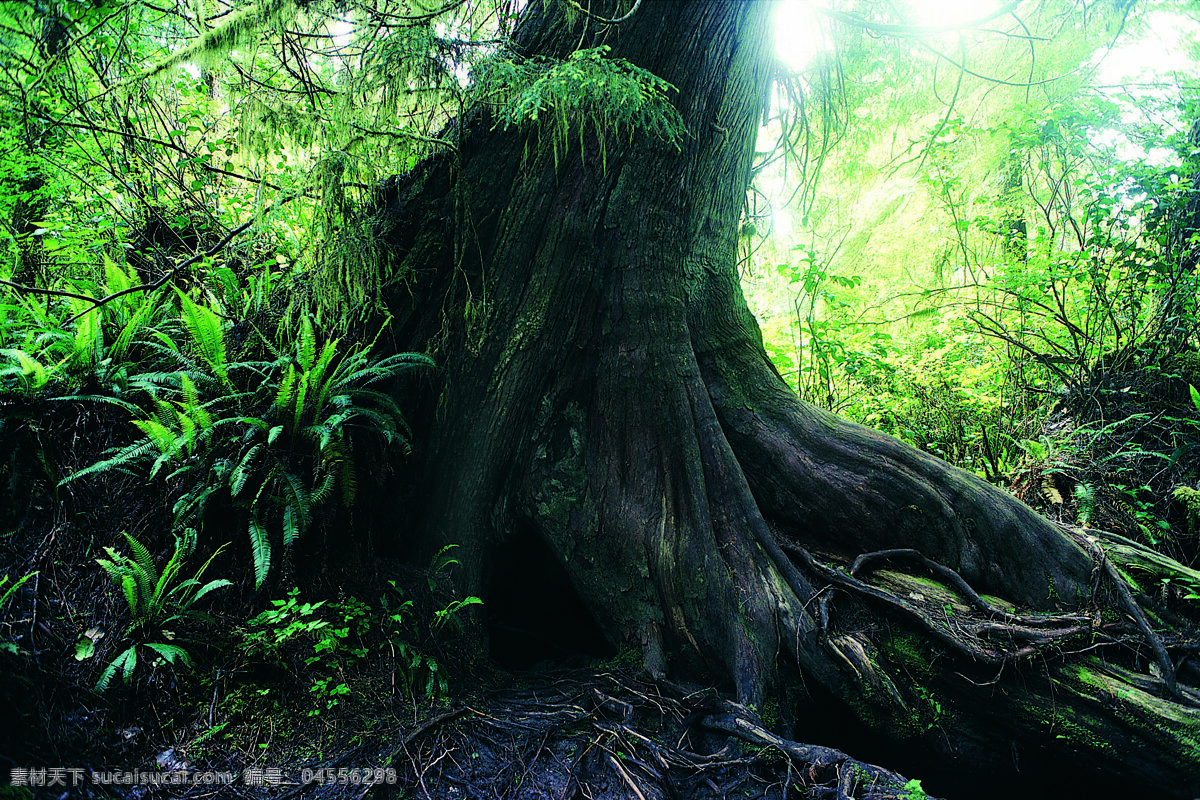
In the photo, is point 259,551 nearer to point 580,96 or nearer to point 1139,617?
point 580,96

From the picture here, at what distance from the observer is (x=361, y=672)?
2463 mm

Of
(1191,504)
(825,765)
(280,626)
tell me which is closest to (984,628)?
(825,765)

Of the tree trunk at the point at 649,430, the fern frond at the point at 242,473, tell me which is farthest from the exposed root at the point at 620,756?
the fern frond at the point at 242,473

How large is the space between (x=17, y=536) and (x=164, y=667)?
3.33 feet

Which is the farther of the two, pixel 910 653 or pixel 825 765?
pixel 910 653

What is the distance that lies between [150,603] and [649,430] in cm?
249

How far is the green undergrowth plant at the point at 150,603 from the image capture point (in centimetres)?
213

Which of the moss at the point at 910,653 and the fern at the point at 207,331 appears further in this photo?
the fern at the point at 207,331

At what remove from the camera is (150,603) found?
2.24m

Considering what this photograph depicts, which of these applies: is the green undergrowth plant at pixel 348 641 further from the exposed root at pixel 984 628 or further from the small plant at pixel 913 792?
the exposed root at pixel 984 628

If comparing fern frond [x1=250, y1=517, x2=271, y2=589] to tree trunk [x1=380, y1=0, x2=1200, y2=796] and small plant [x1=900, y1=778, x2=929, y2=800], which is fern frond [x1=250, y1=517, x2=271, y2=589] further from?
small plant [x1=900, y1=778, x2=929, y2=800]

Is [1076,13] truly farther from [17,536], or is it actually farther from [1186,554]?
[17,536]

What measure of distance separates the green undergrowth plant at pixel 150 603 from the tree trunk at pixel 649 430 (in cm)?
113

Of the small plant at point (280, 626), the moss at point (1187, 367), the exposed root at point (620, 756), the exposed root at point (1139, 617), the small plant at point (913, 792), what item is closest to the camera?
the small plant at point (913, 792)
